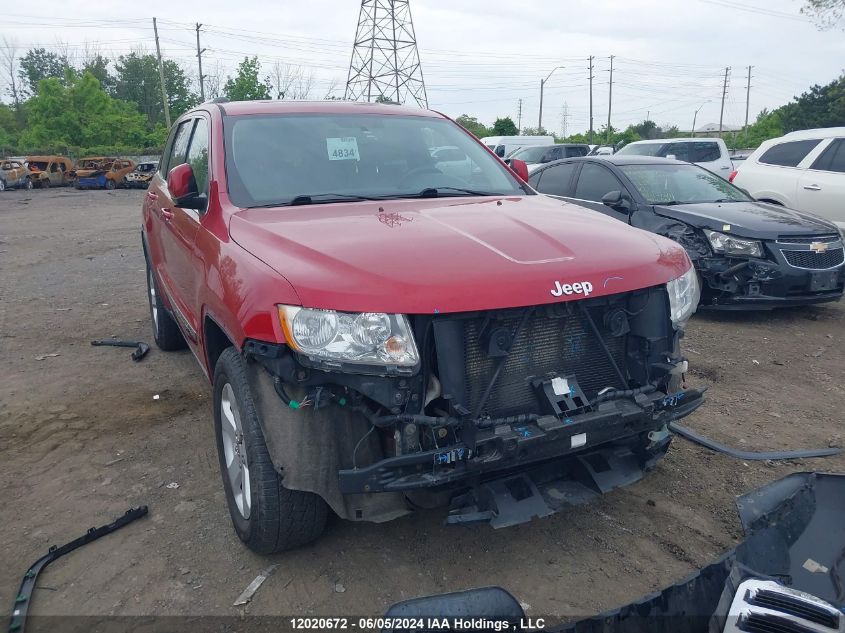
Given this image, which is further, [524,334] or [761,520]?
[524,334]

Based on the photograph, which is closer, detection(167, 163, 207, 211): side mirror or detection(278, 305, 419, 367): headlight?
detection(278, 305, 419, 367): headlight

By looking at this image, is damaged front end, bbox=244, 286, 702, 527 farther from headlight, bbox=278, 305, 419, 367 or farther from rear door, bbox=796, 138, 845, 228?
rear door, bbox=796, 138, 845, 228

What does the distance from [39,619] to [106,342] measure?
3827mm

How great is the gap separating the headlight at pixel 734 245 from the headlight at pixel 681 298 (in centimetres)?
371

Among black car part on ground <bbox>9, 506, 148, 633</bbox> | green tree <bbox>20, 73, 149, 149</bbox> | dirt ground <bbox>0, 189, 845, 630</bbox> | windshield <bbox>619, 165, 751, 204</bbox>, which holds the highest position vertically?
green tree <bbox>20, 73, 149, 149</bbox>

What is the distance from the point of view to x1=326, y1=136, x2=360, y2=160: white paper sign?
11.9 feet

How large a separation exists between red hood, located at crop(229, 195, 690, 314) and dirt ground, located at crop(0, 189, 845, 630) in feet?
3.88

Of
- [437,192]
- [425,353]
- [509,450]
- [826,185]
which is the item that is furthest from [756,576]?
[826,185]

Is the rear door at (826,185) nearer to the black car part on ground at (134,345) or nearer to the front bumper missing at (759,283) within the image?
the front bumper missing at (759,283)

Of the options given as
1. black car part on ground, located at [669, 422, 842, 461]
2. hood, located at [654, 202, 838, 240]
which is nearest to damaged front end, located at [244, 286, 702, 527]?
black car part on ground, located at [669, 422, 842, 461]

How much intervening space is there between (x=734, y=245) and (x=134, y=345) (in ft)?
18.3

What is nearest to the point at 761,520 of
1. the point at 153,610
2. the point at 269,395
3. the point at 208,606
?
the point at 269,395

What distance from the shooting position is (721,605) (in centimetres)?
165

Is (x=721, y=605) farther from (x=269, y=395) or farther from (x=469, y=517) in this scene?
(x=269, y=395)
